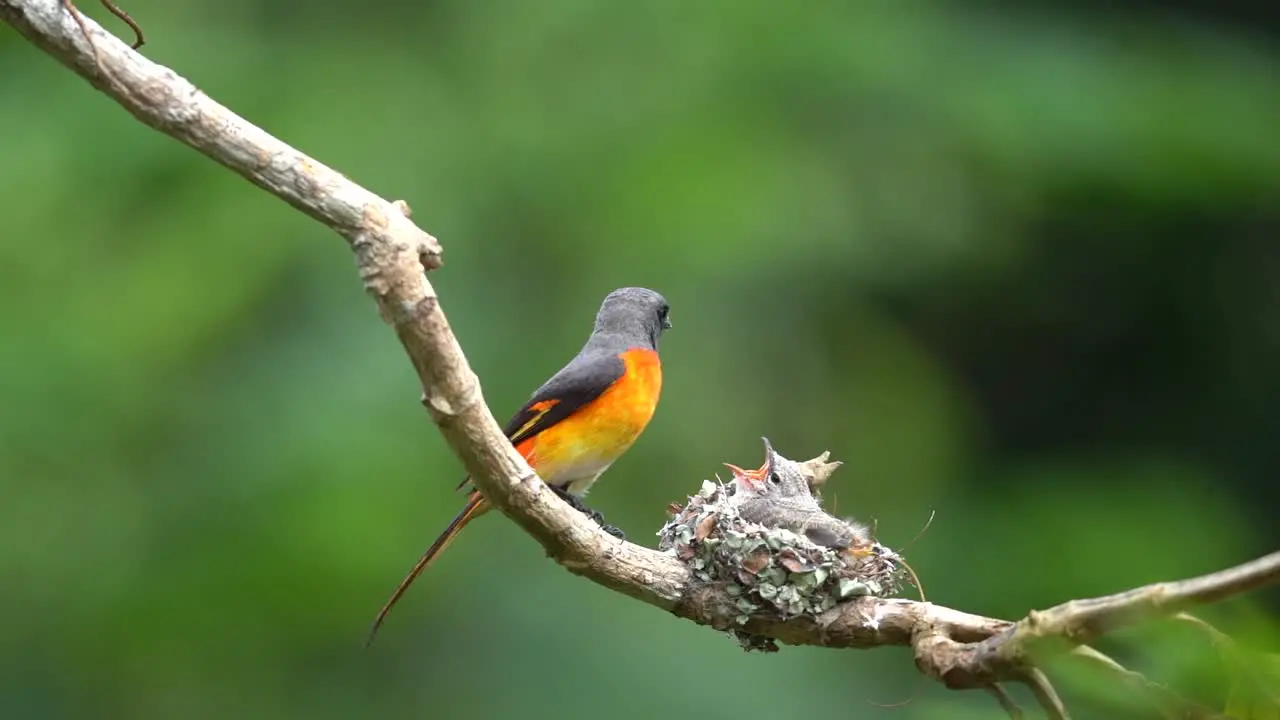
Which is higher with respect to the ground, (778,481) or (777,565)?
(778,481)

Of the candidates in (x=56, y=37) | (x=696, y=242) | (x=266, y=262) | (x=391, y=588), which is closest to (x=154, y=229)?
Result: (x=266, y=262)

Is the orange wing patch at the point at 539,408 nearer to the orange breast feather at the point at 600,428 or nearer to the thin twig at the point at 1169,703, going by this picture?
the orange breast feather at the point at 600,428

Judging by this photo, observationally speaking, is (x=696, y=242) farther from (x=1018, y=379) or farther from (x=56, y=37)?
(x=56, y=37)

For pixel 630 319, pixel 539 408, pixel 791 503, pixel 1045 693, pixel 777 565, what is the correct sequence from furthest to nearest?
1. pixel 630 319
2. pixel 539 408
3. pixel 791 503
4. pixel 777 565
5. pixel 1045 693

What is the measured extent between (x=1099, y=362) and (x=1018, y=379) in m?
0.57

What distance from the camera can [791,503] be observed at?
17.2 ft

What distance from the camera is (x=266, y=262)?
903cm

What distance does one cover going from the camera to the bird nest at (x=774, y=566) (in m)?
4.50

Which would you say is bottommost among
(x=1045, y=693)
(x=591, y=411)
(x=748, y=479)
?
(x=1045, y=693)

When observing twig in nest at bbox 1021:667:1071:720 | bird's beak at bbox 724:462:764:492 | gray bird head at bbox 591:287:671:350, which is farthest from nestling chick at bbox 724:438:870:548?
twig in nest at bbox 1021:667:1071:720

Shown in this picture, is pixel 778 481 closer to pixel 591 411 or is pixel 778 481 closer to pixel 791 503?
pixel 791 503

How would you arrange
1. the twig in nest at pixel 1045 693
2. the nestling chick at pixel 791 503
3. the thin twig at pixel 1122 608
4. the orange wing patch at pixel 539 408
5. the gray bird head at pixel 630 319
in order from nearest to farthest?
the thin twig at pixel 1122 608 < the twig in nest at pixel 1045 693 < the nestling chick at pixel 791 503 < the orange wing patch at pixel 539 408 < the gray bird head at pixel 630 319

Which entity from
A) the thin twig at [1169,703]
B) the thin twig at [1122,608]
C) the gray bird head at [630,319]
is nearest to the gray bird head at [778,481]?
the gray bird head at [630,319]

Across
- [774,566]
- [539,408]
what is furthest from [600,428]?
[774,566]
